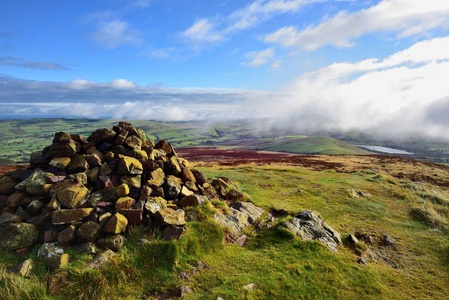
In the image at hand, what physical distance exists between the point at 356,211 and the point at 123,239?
65.9ft

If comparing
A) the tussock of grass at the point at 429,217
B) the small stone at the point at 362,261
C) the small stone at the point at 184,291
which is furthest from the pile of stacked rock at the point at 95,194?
the tussock of grass at the point at 429,217

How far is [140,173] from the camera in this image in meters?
15.2

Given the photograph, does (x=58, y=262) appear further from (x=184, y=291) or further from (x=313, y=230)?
(x=313, y=230)

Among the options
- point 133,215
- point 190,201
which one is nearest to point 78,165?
point 133,215

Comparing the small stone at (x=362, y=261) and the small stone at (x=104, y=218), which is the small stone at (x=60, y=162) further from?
the small stone at (x=362, y=261)

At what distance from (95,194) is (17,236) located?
12.3 feet

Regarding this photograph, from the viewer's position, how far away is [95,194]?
44.1ft

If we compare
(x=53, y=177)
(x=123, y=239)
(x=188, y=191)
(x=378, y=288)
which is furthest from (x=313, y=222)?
(x=53, y=177)

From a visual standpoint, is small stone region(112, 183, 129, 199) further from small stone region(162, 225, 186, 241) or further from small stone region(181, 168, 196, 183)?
small stone region(181, 168, 196, 183)

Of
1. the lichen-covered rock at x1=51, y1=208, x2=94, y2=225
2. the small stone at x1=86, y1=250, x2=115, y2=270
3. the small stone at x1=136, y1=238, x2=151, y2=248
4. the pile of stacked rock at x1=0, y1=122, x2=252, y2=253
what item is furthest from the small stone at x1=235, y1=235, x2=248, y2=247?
the lichen-covered rock at x1=51, y1=208, x2=94, y2=225

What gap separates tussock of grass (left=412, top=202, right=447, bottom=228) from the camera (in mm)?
19097

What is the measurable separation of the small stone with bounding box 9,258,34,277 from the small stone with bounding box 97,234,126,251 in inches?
104

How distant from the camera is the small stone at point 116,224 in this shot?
11617 mm

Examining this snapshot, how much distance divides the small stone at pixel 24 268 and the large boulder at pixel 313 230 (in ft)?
44.4
